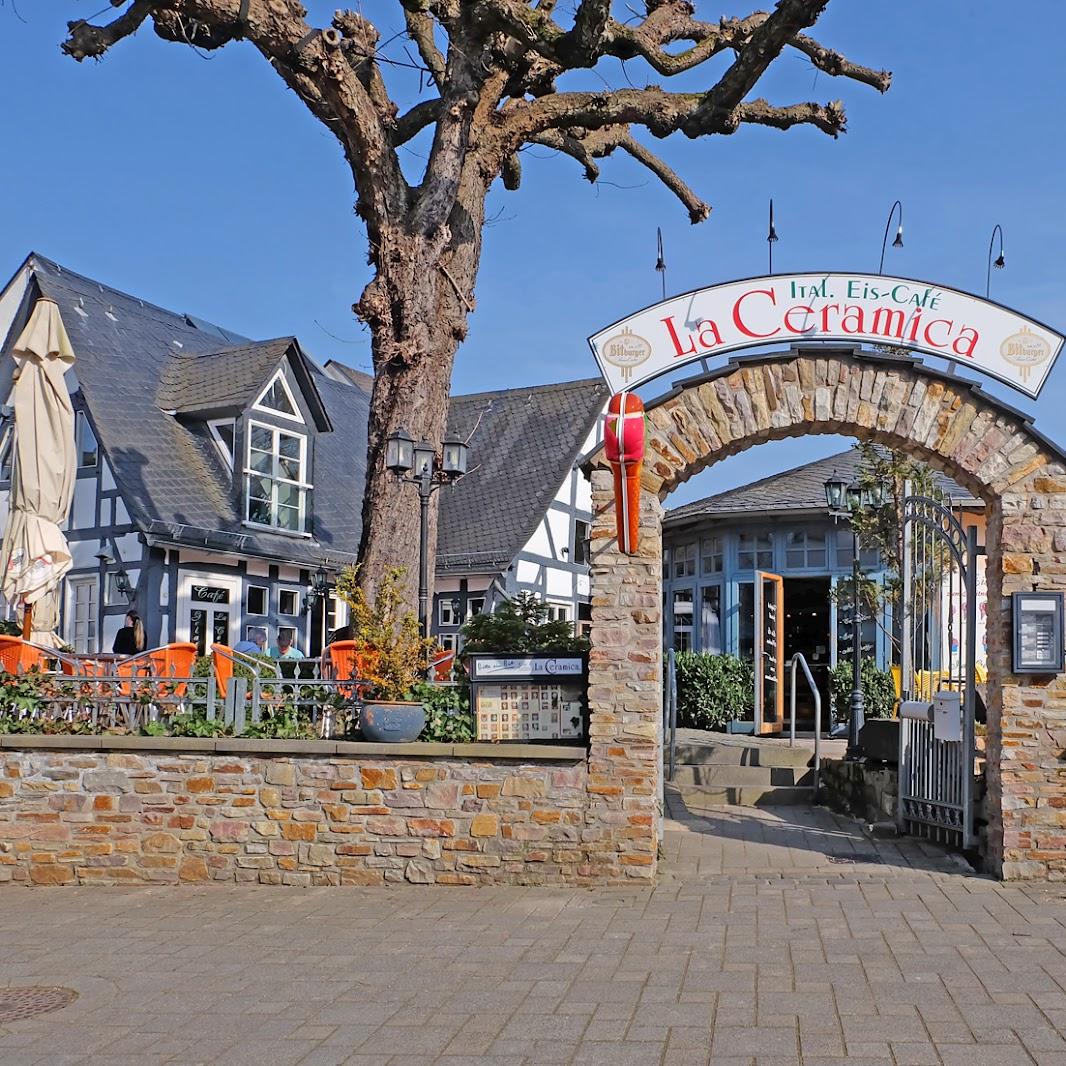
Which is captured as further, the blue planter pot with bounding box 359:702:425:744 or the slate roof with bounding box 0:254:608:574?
the slate roof with bounding box 0:254:608:574

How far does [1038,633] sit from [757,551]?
11.9 m

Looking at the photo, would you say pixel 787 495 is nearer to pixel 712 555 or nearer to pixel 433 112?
pixel 712 555

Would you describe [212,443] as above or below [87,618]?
above

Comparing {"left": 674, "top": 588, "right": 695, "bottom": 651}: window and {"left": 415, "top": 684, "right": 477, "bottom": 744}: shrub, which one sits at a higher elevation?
{"left": 674, "top": 588, "right": 695, "bottom": 651}: window

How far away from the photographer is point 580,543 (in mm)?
24750

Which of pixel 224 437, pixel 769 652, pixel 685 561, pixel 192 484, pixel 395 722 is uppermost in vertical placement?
pixel 224 437

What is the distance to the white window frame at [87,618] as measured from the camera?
60.6ft

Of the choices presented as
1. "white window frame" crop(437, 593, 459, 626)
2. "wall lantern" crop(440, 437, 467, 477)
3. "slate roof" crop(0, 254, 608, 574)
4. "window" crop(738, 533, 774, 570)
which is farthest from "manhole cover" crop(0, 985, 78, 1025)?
"white window frame" crop(437, 593, 459, 626)

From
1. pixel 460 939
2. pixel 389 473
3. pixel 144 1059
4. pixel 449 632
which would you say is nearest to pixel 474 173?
pixel 389 473

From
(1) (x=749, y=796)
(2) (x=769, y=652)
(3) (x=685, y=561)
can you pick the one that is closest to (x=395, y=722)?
(1) (x=749, y=796)

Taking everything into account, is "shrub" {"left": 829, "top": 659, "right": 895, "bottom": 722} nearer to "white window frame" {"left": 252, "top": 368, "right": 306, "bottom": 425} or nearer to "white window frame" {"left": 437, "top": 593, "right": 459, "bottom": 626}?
"white window frame" {"left": 437, "top": 593, "right": 459, "bottom": 626}

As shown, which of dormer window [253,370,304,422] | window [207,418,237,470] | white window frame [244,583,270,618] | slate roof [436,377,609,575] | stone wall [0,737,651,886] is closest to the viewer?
stone wall [0,737,651,886]

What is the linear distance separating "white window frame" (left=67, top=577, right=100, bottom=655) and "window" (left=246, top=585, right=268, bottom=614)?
229 centimetres

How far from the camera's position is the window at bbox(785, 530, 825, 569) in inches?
785
